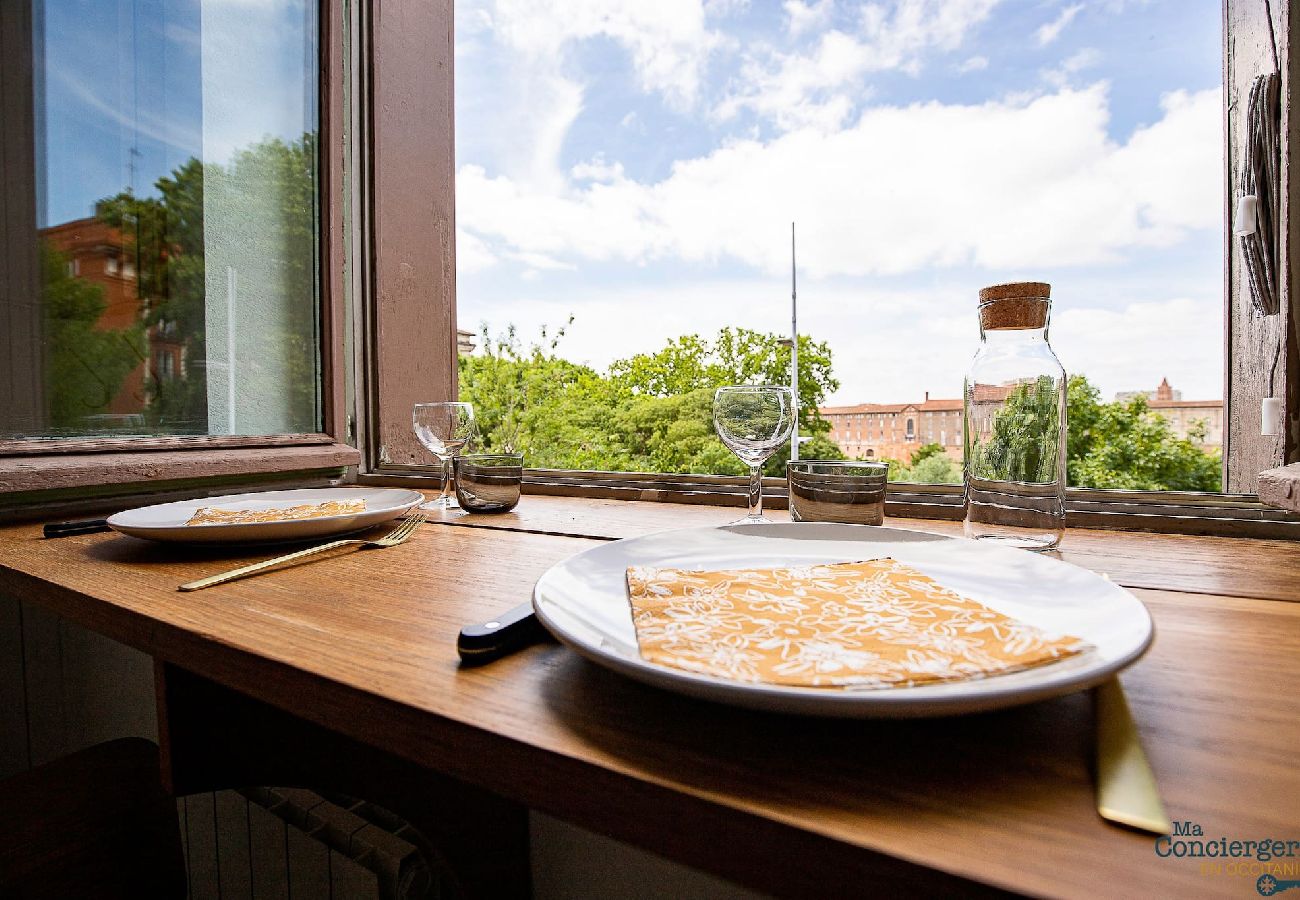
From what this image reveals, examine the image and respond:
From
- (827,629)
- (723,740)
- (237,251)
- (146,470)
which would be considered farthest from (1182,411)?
(237,251)

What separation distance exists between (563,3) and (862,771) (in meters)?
2.02

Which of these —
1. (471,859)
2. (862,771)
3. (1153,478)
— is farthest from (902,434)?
(862,771)

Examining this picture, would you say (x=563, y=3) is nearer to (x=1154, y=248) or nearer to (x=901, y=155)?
(x=901, y=155)

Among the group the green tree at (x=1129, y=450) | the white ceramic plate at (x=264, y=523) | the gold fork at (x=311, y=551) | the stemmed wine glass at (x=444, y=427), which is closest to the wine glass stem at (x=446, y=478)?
the stemmed wine glass at (x=444, y=427)

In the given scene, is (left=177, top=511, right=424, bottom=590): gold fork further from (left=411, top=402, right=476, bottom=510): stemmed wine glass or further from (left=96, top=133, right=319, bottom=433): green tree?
(left=96, top=133, right=319, bottom=433): green tree

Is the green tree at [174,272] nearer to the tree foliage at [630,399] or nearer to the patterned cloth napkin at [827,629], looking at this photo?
the tree foliage at [630,399]

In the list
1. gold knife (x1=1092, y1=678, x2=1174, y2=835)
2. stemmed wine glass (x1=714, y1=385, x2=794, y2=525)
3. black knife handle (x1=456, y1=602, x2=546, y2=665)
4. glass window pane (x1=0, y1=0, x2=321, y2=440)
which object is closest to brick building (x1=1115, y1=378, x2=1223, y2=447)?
stemmed wine glass (x1=714, y1=385, x2=794, y2=525)

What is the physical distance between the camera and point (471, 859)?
2.56 feet

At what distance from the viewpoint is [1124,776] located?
0.86 ft

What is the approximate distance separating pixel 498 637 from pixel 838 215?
4.07 feet

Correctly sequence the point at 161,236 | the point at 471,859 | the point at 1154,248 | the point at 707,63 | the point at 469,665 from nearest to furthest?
the point at 469,665 → the point at 471,859 → the point at 1154,248 → the point at 161,236 → the point at 707,63

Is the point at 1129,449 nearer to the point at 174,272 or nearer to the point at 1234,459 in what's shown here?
the point at 1234,459

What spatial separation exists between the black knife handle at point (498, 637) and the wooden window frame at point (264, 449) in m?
1.03

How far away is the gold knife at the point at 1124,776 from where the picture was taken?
0.78 ft
